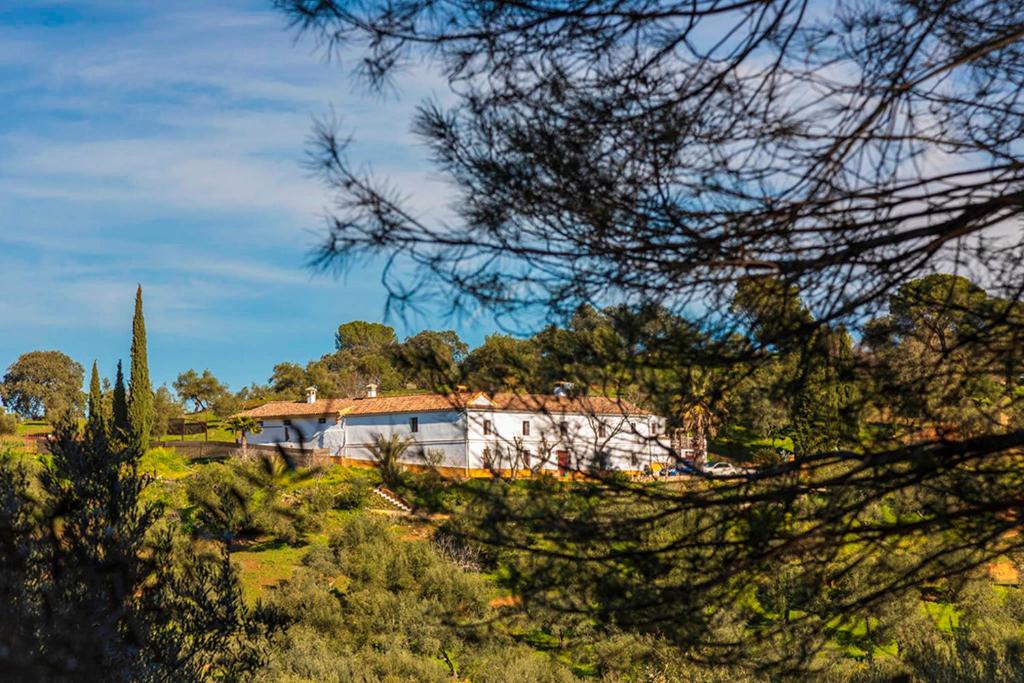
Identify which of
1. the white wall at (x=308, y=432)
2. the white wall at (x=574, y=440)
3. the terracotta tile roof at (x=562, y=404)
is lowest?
the white wall at (x=574, y=440)

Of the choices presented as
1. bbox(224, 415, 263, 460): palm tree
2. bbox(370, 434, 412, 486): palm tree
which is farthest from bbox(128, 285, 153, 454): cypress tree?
bbox(370, 434, 412, 486): palm tree

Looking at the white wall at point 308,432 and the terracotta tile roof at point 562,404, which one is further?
the white wall at point 308,432

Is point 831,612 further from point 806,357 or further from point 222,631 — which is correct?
point 222,631

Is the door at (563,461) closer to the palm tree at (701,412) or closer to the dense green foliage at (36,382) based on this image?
the palm tree at (701,412)

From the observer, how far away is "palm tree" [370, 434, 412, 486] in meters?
3.30

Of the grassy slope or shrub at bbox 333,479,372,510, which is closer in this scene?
the grassy slope

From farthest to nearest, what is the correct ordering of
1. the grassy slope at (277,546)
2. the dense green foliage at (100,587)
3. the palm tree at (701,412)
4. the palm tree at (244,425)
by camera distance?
the palm tree at (244,425)
the grassy slope at (277,546)
the dense green foliage at (100,587)
the palm tree at (701,412)

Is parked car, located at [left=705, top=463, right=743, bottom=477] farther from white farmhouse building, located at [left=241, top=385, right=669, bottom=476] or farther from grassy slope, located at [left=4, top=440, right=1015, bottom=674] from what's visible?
grassy slope, located at [left=4, top=440, right=1015, bottom=674]

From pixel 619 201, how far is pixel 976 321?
145cm

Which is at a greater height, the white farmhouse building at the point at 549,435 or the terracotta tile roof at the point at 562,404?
the terracotta tile roof at the point at 562,404

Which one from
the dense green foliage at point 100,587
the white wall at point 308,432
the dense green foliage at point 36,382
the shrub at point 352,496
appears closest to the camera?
the dense green foliage at point 100,587

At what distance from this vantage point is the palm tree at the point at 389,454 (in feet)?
10.8

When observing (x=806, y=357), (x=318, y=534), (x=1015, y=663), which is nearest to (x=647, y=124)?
(x=806, y=357)

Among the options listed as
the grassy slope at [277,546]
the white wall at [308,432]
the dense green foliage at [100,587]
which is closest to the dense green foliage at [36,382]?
the white wall at [308,432]
